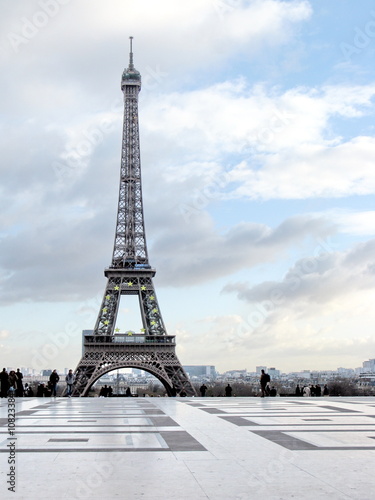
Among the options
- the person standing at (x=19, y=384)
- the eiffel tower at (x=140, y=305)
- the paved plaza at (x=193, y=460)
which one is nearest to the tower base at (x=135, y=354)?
the eiffel tower at (x=140, y=305)

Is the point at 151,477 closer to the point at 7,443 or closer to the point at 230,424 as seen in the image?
the point at 7,443

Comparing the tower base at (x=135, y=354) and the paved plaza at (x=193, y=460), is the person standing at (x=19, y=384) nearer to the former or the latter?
the paved plaza at (x=193, y=460)

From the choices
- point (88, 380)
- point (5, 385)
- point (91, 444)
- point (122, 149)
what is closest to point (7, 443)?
point (91, 444)

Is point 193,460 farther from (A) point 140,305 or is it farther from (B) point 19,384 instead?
(A) point 140,305

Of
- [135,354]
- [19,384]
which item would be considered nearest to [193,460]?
[19,384]

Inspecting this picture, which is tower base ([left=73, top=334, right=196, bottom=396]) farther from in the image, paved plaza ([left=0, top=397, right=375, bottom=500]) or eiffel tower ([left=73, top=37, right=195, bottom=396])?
paved plaza ([left=0, top=397, right=375, bottom=500])
